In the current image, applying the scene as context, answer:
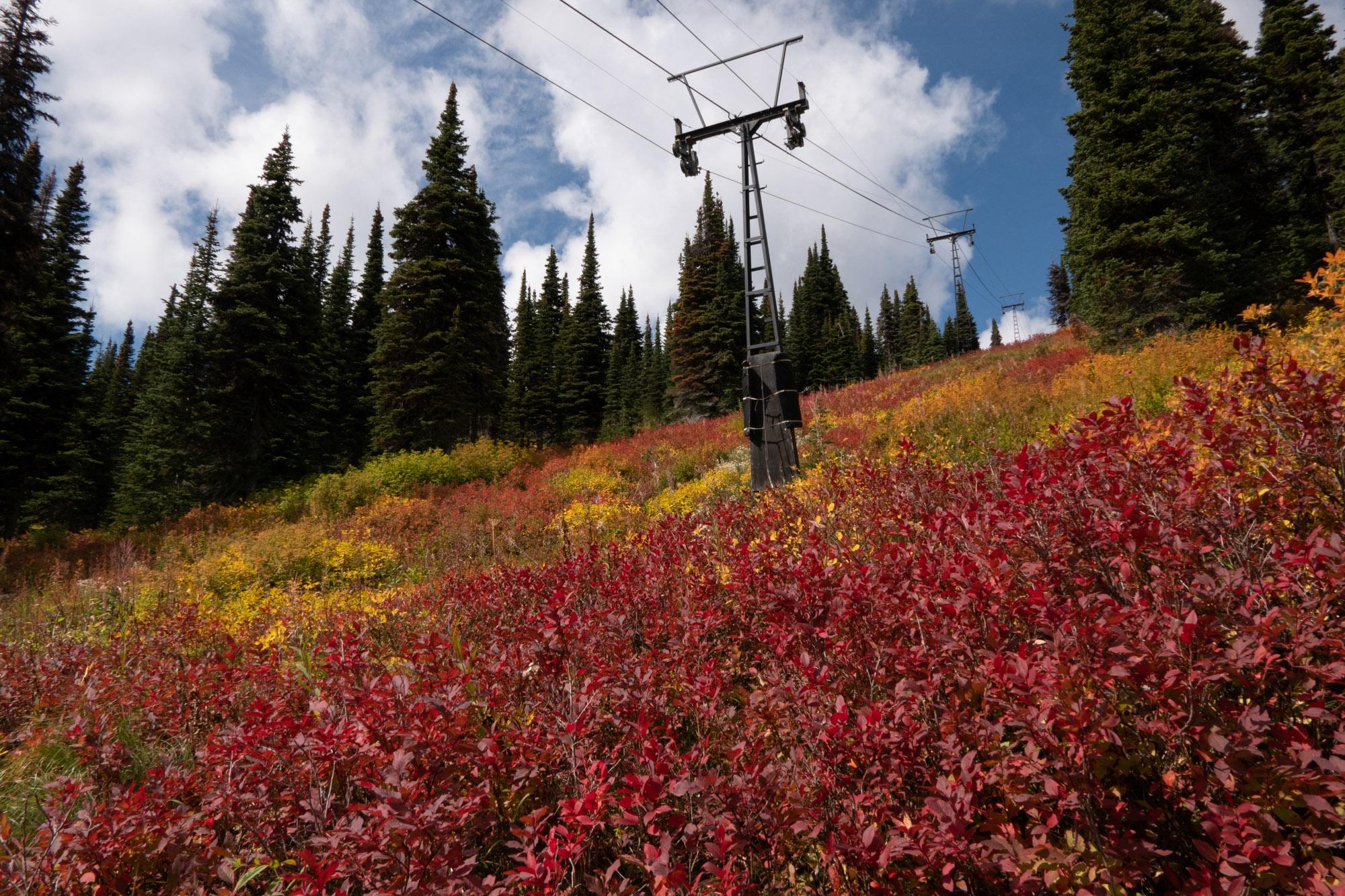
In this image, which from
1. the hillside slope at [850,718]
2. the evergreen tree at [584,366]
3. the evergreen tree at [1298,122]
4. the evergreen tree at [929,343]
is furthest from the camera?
the evergreen tree at [929,343]

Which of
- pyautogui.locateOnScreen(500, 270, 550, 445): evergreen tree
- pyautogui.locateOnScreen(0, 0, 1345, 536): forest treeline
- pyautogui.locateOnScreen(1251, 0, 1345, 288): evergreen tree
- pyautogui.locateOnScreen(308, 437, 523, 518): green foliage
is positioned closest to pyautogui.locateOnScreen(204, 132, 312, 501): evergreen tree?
pyautogui.locateOnScreen(0, 0, 1345, 536): forest treeline

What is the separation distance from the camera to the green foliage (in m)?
12.5

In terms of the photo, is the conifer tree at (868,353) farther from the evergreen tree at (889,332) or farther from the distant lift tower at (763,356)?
the distant lift tower at (763,356)

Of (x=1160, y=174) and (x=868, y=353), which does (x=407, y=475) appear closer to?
(x=1160, y=174)

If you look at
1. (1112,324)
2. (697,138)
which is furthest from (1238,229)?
(697,138)

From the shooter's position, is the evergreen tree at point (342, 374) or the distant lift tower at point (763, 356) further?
the evergreen tree at point (342, 374)

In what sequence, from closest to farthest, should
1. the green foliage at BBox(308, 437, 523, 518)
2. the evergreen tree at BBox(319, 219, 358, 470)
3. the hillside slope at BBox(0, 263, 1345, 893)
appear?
the hillside slope at BBox(0, 263, 1345, 893)
the green foliage at BBox(308, 437, 523, 518)
the evergreen tree at BBox(319, 219, 358, 470)

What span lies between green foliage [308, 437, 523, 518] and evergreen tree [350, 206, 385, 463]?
1565cm

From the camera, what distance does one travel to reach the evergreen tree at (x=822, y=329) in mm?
49906

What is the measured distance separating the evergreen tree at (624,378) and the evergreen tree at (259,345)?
71.3 feet

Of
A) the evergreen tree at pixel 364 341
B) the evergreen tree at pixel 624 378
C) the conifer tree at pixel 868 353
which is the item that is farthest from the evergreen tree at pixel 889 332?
the evergreen tree at pixel 364 341

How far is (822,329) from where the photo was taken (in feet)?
170

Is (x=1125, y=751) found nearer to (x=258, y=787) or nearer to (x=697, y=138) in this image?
(x=258, y=787)

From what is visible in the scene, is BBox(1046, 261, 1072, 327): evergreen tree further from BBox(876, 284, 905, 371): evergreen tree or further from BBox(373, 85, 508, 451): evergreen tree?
BBox(373, 85, 508, 451): evergreen tree
